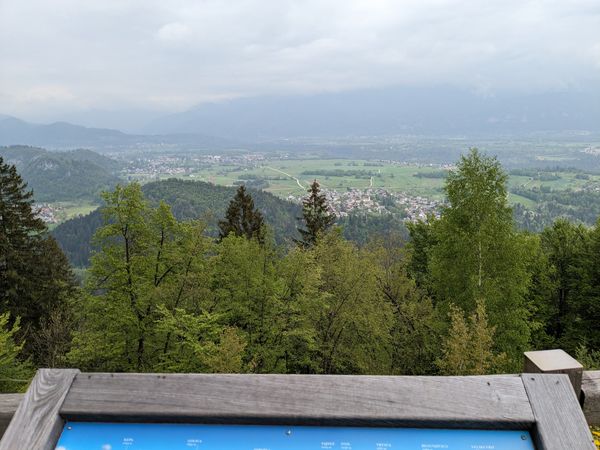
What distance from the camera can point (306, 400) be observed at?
228 cm

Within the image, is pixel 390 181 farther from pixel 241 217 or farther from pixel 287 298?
pixel 287 298

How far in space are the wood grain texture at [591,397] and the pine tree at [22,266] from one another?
2373 centimetres

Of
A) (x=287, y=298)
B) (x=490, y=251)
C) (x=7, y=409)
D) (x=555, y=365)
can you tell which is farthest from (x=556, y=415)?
(x=490, y=251)

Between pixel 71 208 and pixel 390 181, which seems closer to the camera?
pixel 71 208

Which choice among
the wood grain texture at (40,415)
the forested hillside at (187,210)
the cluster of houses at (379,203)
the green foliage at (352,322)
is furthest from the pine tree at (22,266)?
the cluster of houses at (379,203)

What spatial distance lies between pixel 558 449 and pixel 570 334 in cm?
2481

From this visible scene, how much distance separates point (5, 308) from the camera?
2230 cm

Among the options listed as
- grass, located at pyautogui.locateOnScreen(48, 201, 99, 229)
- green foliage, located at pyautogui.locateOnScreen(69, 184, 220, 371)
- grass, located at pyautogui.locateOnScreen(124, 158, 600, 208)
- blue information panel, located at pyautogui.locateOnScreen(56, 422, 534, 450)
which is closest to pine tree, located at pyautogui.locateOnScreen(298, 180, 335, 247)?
green foliage, located at pyautogui.locateOnScreen(69, 184, 220, 371)

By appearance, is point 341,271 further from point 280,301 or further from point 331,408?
point 331,408

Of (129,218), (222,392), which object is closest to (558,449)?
(222,392)

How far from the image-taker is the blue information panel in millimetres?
2141

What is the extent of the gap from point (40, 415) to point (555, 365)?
299cm

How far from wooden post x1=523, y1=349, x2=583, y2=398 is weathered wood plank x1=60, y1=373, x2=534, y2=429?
1.71ft

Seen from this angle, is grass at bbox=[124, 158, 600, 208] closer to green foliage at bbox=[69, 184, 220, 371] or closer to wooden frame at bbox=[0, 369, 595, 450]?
green foliage at bbox=[69, 184, 220, 371]
